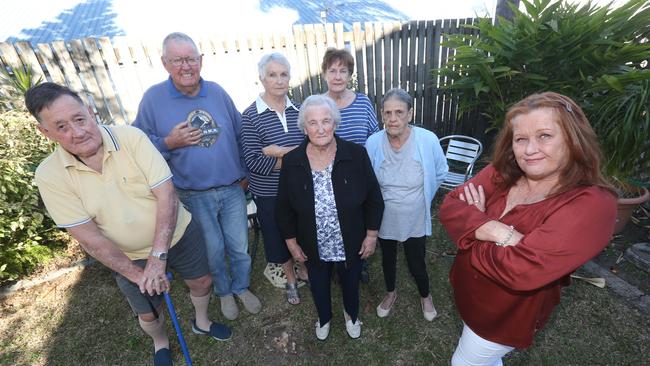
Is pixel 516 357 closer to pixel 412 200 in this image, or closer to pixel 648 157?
pixel 412 200

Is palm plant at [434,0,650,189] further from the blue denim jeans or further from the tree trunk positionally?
the blue denim jeans

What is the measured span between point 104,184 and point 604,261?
492cm

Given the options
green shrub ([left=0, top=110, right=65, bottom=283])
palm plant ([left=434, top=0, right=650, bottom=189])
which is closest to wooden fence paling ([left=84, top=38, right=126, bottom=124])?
green shrub ([left=0, top=110, right=65, bottom=283])

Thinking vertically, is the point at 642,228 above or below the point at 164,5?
below

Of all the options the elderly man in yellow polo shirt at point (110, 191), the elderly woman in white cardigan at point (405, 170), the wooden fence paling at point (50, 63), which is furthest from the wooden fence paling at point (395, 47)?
the wooden fence paling at point (50, 63)

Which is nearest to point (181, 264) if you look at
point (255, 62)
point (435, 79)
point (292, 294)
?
point (292, 294)

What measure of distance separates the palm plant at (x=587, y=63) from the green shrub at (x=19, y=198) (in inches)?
220

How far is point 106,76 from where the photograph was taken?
4.75 meters

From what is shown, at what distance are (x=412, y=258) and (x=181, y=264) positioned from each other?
6.37 ft

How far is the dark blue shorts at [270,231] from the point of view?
9.35ft

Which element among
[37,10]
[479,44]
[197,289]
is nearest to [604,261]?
[479,44]

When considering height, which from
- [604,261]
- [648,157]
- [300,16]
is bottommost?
[604,261]

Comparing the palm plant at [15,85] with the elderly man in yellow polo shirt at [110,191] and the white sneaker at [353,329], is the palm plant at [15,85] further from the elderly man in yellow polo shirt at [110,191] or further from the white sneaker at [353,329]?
the white sneaker at [353,329]

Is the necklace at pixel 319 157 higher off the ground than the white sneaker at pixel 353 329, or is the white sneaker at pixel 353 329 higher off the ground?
the necklace at pixel 319 157
